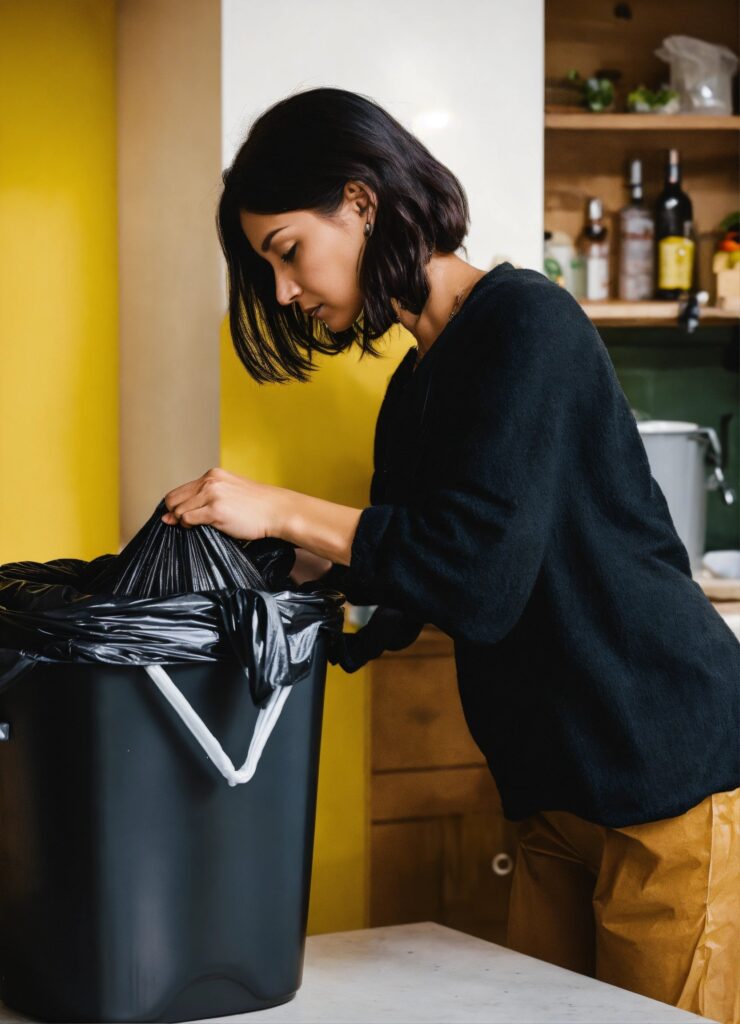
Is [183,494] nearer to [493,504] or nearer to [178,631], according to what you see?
[178,631]

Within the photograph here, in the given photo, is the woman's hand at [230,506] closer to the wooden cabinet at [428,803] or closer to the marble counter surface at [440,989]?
the marble counter surface at [440,989]

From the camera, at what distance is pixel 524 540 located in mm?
1203

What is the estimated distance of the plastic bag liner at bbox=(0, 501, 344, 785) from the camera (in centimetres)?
113

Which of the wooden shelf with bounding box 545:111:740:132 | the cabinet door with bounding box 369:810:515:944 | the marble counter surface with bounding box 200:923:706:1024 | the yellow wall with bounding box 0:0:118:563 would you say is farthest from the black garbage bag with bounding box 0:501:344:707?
the wooden shelf with bounding box 545:111:740:132

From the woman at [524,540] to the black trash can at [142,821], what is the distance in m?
0.17

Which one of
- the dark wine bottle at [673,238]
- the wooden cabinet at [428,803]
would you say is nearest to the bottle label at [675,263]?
the dark wine bottle at [673,238]

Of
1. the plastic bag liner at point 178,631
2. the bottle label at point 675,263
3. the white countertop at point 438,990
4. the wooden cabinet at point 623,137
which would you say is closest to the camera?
the plastic bag liner at point 178,631

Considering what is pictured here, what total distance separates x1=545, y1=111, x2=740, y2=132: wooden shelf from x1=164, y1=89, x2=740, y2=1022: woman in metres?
1.22

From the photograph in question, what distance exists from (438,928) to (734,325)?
1818mm

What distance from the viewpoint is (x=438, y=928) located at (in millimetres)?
1541

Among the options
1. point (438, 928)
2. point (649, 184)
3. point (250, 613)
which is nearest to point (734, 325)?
point (649, 184)

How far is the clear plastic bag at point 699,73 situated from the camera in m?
2.64

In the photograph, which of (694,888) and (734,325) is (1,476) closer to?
(694,888)

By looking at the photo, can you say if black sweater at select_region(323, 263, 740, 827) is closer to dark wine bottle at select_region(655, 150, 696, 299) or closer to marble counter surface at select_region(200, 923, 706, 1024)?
marble counter surface at select_region(200, 923, 706, 1024)
